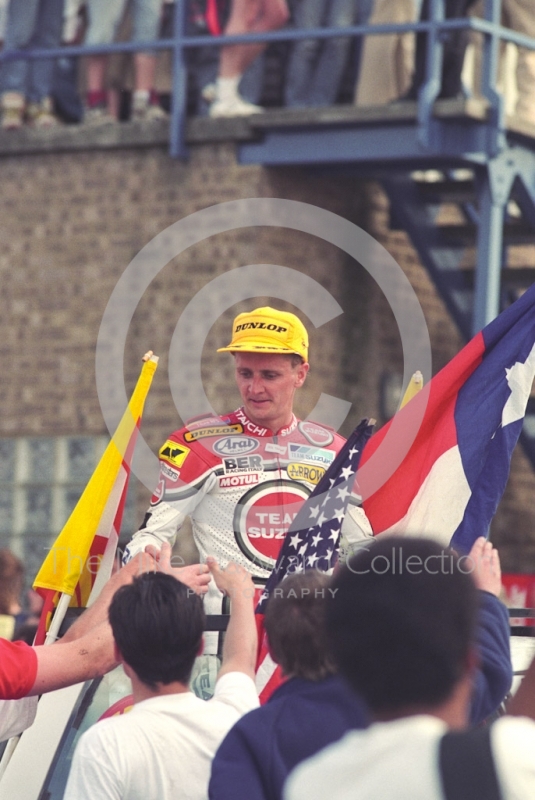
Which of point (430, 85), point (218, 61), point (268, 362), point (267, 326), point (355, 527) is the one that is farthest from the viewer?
point (218, 61)

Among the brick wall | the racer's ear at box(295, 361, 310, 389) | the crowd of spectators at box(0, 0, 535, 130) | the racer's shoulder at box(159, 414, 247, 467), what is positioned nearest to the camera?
the racer's shoulder at box(159, 414, 247, 467)

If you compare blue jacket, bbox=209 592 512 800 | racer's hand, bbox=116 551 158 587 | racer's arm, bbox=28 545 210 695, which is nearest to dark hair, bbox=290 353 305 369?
racer's hand, bbox=116 551 158 587

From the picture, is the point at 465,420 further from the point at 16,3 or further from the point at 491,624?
the point at 16,3

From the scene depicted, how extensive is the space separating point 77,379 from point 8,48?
265 cm

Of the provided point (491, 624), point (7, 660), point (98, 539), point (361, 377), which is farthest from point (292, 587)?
point (361, 377)

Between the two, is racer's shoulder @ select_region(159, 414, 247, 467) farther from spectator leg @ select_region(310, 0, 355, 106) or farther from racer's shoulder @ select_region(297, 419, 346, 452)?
spectator leg @ select_region(310, 0, 355, 106)

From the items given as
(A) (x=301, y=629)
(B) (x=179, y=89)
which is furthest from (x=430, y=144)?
(A) (x=301, y=629)

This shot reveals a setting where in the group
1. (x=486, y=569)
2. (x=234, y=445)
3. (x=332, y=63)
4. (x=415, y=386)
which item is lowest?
(x=486, y=569)

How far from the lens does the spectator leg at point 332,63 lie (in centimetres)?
1098

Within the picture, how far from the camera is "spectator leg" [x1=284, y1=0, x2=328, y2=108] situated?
11.0m

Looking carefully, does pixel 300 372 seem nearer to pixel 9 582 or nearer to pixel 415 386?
pixel 415 386

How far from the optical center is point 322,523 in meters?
5.05

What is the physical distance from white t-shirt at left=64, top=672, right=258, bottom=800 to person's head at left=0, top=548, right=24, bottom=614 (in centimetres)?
458

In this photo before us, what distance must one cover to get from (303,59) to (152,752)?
8315 mm
